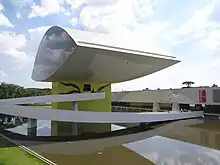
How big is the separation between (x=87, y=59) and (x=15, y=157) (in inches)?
429

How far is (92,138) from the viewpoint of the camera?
48.0 feet

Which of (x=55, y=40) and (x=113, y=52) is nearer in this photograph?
(x=113, y=52)

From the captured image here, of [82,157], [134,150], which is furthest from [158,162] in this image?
[82,157]

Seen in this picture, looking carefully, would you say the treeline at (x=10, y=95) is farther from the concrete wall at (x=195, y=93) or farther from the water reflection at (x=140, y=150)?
the concrete wall at (x=195, y=93)

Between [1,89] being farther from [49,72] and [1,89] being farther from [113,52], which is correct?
[113,52]

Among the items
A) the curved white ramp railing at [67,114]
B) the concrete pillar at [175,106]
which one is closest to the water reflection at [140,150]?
the curved white ramp railing at [67,114]

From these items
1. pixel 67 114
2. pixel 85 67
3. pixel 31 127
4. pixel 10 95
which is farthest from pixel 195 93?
pixel 10 95

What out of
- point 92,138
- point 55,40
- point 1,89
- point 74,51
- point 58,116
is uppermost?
point 55,40

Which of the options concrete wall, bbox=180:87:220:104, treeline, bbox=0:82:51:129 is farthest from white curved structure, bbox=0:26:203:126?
treeline, bbox=0:82:51:129

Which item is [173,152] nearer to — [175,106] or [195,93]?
[195,93]

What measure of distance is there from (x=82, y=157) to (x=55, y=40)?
496 inches

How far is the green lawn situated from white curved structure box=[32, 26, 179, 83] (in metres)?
8.22

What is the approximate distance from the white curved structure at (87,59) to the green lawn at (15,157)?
8.22 meters

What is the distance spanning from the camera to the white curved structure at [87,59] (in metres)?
18.3
